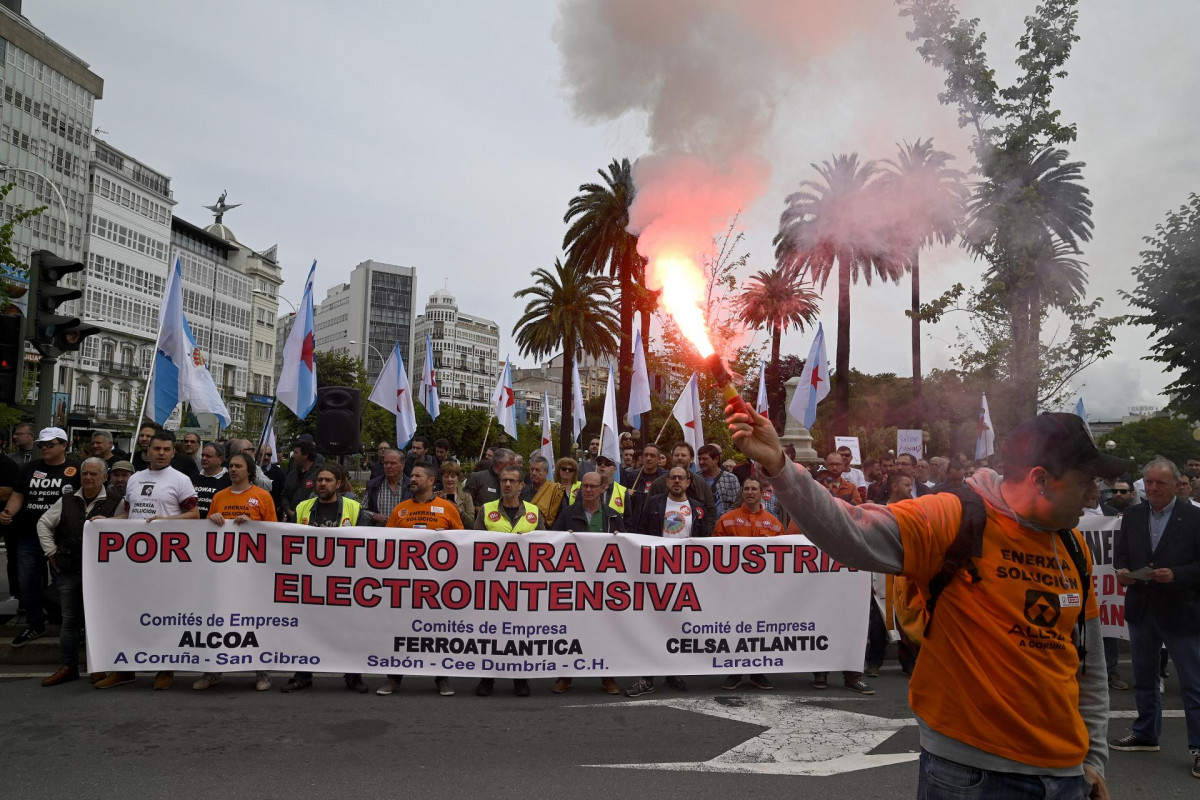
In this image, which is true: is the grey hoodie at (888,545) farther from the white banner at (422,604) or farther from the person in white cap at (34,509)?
the person in white cap at (34,509)

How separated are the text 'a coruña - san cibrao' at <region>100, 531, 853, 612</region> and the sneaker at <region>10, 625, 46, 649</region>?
132 cm

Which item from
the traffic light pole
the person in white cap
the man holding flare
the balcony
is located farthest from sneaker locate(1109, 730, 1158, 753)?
the balcony

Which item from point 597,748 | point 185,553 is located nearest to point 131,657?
point 185,553

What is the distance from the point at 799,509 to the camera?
228 centimetres

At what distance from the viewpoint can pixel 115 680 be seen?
22.4 ft

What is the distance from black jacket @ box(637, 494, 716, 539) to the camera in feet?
26.1

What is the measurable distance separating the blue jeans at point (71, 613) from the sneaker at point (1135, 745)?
7701 mm

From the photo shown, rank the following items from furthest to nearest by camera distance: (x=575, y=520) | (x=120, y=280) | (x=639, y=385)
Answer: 1. (x=120, y=280)
2. (x=639, y=385)
3. (x=575, y=520)

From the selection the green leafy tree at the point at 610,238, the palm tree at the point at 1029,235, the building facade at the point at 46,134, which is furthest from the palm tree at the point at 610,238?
the building facade at the point at 46,134

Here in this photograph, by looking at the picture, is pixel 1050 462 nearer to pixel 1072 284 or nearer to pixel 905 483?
pixel 905 483

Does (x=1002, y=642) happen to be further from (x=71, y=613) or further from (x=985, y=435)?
(x=985, y=435)

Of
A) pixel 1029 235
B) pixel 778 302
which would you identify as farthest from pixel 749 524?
pixel 778 302

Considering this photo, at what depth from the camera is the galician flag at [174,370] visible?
1027 centimetres

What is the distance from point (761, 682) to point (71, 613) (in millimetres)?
5711
